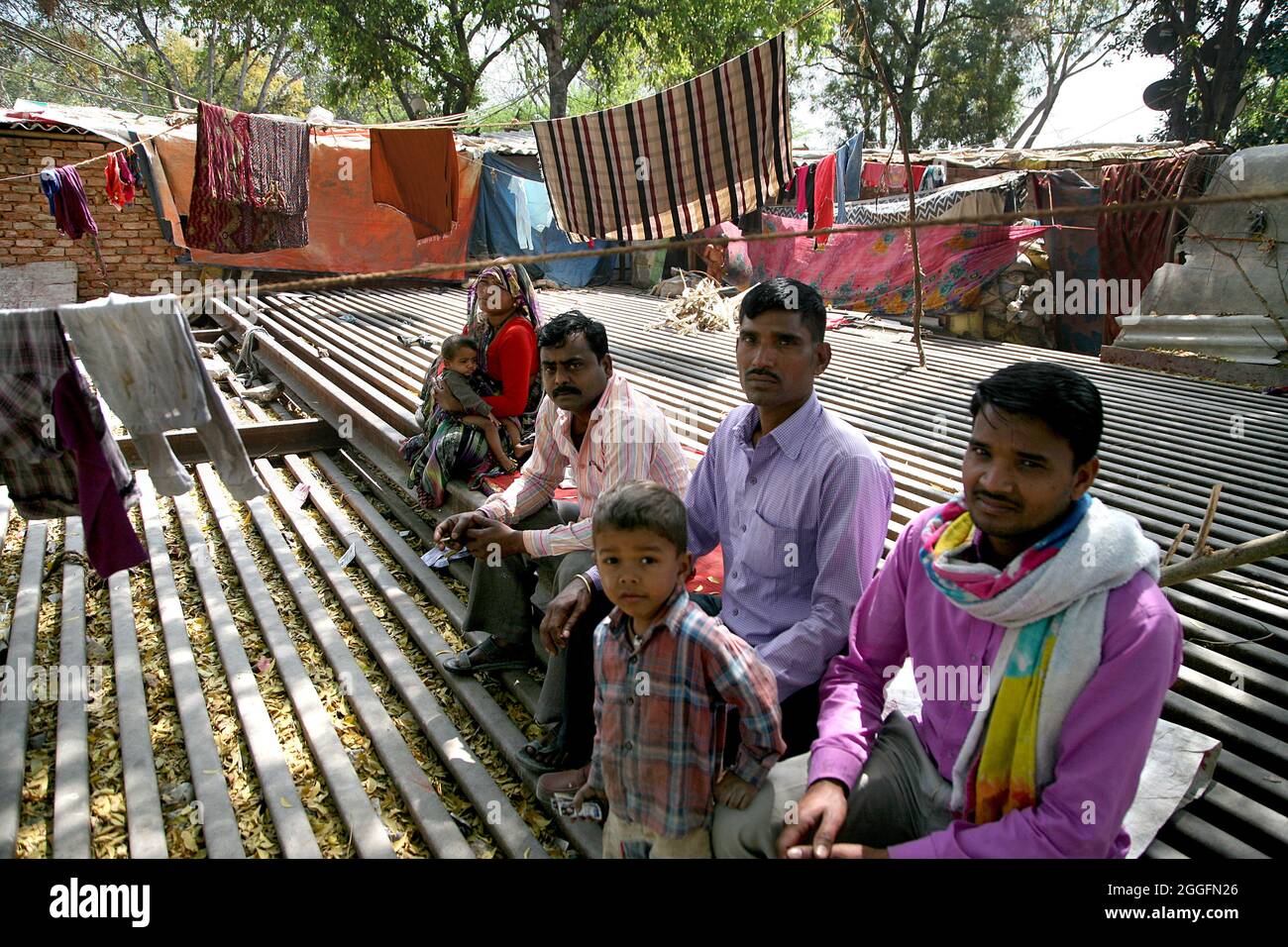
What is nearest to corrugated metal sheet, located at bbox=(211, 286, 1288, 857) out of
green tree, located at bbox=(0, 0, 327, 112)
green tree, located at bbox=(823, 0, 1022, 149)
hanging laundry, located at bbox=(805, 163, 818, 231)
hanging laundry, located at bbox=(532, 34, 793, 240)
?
hanging laundry, located at bbox=(532, 34, 793, 240)

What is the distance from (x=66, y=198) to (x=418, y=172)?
157 inches

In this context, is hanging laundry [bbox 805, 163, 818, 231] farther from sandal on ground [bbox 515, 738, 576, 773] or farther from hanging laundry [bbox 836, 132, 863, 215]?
sandal on ground [bbox 515, 738, 576, 773]

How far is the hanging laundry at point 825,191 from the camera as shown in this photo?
10.2 meters

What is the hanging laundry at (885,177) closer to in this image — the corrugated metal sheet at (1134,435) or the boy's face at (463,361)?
the corrugated metal sheet at (1134,435)

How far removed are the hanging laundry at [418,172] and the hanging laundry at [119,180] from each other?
2994mm

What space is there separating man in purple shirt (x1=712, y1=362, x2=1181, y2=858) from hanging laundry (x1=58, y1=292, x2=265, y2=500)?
1962mm

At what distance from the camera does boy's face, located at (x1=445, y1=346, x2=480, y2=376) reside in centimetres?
418

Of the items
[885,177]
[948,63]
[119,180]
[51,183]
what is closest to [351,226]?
[119,180]

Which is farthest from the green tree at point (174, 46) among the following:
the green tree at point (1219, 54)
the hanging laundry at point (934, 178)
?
the green tree at point (1219, 54)

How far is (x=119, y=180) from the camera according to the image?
9.83m

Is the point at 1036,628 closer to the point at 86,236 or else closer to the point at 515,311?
the point at 515,311
